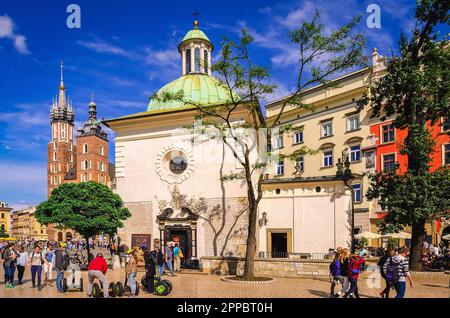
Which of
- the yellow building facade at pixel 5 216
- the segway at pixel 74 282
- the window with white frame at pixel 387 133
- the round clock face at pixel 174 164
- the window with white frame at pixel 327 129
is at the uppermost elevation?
the window with white frame at pixel 327 129

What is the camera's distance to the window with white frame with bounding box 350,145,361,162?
36.5m

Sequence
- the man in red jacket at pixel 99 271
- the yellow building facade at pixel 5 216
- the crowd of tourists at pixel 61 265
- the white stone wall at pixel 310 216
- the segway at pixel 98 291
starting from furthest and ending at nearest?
the yellow building facade at pixel 5 216, the white stone wall at pixel 310 216, the segway at pixel 98 291, the crowd of tourists at pixel 61 265, the man in red jacket at pixel 99 271

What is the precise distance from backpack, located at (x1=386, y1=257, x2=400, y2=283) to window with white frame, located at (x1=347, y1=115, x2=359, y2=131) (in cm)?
2746

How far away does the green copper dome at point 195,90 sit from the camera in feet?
78.9

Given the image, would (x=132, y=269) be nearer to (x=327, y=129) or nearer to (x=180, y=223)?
(x=180, y=223)

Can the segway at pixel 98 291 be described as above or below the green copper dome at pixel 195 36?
below

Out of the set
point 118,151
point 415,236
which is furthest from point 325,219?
point 118,151

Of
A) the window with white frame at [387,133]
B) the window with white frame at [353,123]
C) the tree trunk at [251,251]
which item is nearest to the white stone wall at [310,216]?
the tree trunk at [251,251]

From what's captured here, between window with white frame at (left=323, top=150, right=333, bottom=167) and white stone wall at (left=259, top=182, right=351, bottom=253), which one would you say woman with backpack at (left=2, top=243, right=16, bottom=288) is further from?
window with white frame at (left=323, top=150, right=333, bottom=167)

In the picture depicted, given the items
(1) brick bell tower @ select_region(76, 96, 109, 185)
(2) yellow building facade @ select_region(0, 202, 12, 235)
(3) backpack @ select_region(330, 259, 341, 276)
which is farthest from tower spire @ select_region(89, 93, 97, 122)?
(3) backpack @ select_region(330, 259, 341, 276)

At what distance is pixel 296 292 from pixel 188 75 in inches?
662

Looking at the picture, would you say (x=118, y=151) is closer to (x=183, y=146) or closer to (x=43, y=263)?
(x=183, y=146)

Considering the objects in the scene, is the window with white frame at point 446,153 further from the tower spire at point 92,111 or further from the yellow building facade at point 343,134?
the tower spire at point 92,111

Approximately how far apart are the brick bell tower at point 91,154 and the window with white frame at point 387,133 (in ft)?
256
